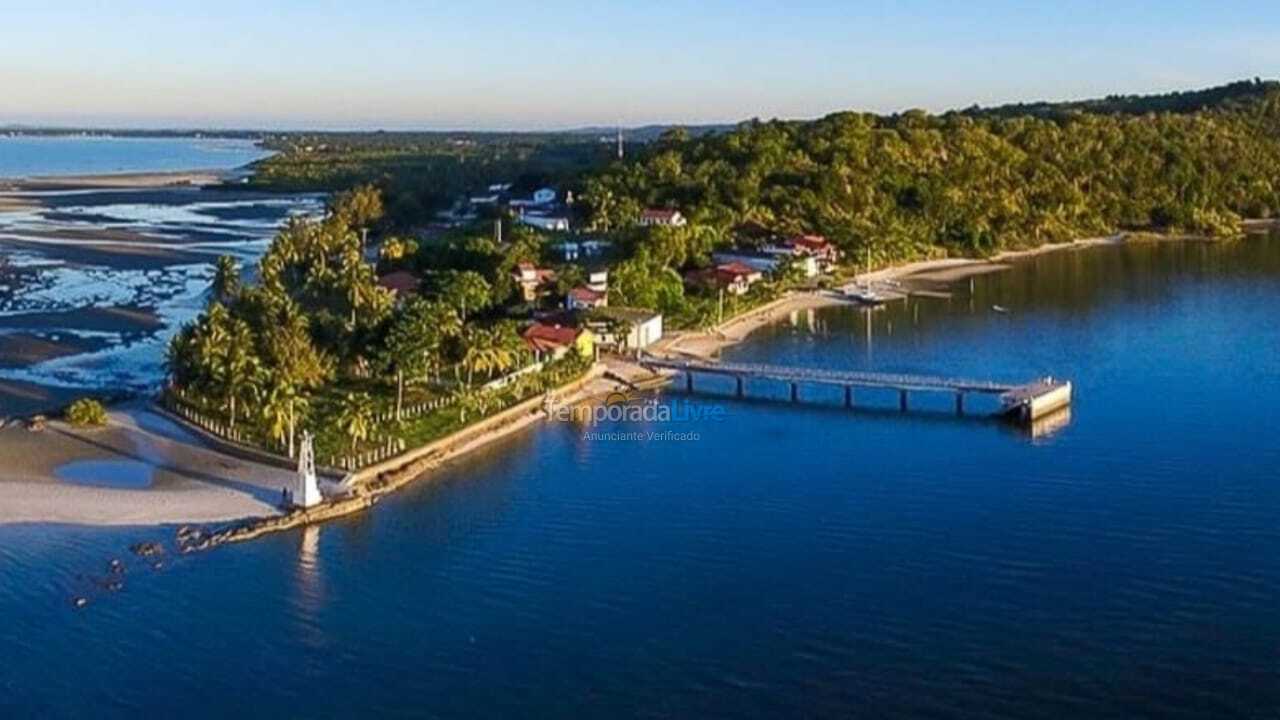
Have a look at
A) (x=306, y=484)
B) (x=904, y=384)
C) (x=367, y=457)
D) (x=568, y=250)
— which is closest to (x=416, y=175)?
(x=568, y=250)

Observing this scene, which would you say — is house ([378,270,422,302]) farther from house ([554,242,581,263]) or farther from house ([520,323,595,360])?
house ([520,323,595,360])

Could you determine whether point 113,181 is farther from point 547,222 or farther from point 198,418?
point 198,418

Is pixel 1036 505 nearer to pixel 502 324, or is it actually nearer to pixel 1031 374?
pixel 1031 374

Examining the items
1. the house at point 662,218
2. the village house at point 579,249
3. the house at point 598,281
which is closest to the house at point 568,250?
the village house at point 579,249

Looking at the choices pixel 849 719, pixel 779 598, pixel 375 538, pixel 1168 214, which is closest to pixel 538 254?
pixel 375 538

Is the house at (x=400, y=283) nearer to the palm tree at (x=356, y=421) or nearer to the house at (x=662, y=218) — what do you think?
the house at (x=662, y=218)

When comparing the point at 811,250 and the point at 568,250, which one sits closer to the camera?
the point at 568,250
